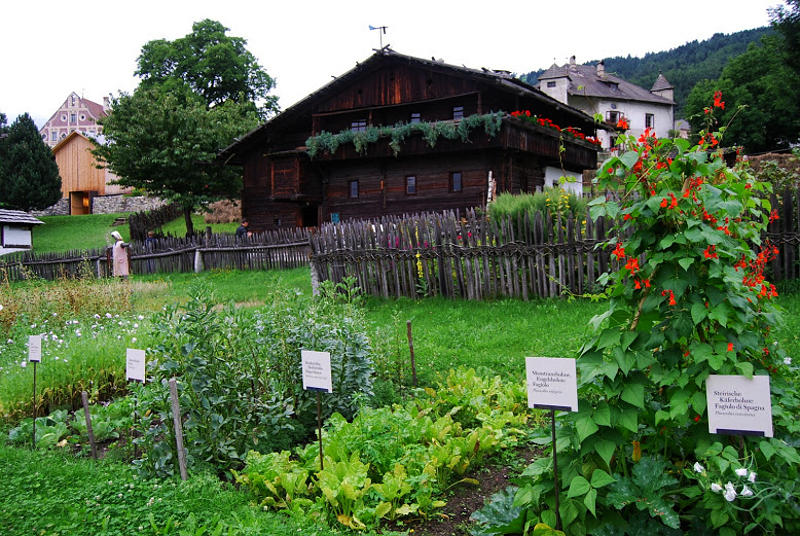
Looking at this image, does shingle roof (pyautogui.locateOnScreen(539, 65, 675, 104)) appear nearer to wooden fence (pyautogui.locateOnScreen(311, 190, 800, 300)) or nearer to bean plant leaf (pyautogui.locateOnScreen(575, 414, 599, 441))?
wooden fence (pyautogui.locateOnScreen(311, 190, 800, 300))

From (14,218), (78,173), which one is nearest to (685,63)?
(78,173)

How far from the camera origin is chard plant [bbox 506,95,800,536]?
2660 millimetres

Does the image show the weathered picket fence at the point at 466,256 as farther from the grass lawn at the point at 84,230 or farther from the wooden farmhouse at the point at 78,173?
the wooden farmhouse at the point at 78,173

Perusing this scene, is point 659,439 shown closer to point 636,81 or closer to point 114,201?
point 114,201

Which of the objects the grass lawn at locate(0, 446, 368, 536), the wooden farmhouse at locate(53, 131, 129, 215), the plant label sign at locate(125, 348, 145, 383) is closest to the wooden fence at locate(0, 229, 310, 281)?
the plant label sign at locate(125, 348, 145, 383)

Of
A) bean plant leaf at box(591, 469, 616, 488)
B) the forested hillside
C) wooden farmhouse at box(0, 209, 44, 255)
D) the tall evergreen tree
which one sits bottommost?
bean plant leaf at box(591, 469, 616, 488)

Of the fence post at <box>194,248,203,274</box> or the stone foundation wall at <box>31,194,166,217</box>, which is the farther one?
the stone foundation wall at <box>31,194,166,217</box>

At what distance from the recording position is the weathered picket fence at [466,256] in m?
9.32

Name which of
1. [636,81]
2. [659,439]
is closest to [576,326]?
[659,439]

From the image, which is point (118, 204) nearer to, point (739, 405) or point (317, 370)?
point (317, 370)

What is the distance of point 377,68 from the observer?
2220 cm

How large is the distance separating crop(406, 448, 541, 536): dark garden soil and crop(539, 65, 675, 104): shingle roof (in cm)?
5245

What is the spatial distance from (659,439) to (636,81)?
298 feet

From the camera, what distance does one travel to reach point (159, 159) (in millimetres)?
28156
